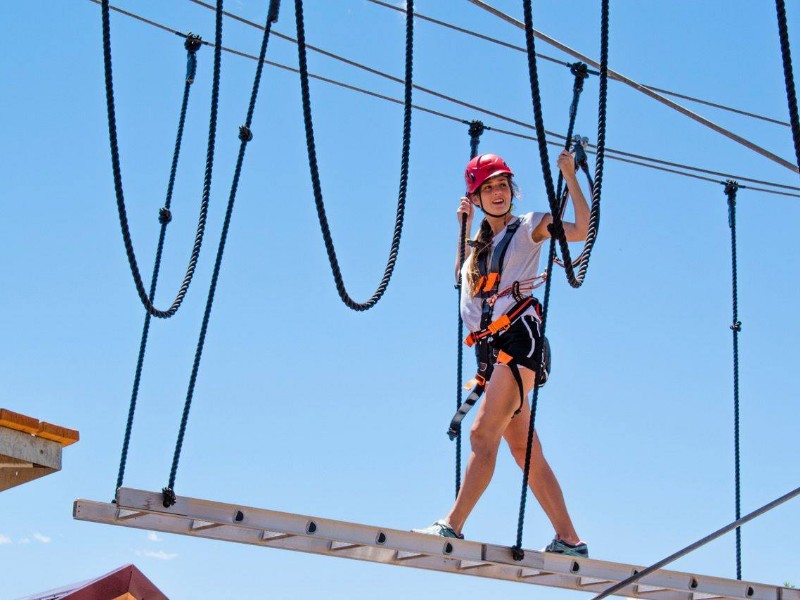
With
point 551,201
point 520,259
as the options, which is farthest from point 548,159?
point 520,259

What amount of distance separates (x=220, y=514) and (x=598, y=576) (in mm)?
1418

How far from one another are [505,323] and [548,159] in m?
1.20

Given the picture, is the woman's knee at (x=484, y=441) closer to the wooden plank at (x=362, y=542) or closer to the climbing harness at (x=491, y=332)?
the climbing harness at (x=491, y=332)

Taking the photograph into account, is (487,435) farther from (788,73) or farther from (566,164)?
(788,73)

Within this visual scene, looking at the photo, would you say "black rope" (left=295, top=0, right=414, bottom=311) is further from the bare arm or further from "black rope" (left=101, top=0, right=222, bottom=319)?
the bare arm

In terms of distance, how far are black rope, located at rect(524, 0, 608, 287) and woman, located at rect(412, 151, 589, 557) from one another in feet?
1.17

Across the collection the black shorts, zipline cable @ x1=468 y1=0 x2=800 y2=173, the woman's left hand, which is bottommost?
the black shorts

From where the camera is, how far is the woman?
4.29 meters

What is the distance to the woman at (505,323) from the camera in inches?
169

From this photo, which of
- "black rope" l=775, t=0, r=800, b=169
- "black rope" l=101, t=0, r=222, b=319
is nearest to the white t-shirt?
"black rope" l=101, t=0, r=222, b=319

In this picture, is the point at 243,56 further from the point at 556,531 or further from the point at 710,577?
the point at 710,577

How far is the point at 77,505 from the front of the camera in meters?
3.89

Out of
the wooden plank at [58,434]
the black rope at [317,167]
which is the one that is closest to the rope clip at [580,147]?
the black rope at [317,167]

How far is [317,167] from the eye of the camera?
3.45 metres
